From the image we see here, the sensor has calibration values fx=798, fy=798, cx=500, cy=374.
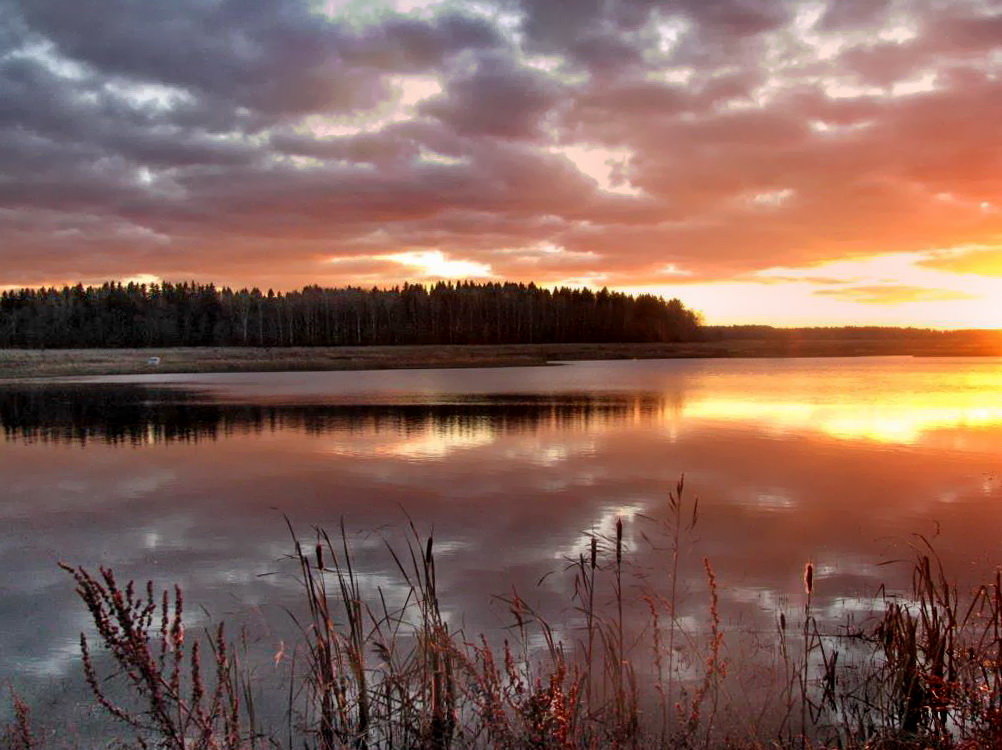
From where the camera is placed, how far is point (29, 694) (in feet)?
19.6

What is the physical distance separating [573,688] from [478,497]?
9.47m

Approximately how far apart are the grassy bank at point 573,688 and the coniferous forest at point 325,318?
119249 millimetres

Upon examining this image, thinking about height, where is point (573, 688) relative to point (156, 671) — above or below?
below

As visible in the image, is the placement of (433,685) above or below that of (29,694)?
above

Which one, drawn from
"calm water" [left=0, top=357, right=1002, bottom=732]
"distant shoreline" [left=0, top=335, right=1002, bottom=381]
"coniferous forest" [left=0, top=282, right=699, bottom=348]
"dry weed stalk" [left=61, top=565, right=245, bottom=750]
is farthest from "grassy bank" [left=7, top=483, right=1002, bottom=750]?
Result: "coniferous forest" [left=0, top=282, right=699, bottom=348]

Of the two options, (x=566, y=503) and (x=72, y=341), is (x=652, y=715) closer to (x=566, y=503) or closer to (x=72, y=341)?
(x=566, y=503)

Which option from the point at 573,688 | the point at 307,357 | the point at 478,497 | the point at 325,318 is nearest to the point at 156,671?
the point at 573,688

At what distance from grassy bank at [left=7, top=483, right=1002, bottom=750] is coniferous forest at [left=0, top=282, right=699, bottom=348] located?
119 meters

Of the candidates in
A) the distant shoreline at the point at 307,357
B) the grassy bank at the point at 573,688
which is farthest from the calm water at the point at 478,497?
the distant shoreline at the point at 307,357

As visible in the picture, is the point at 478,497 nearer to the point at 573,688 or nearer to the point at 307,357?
the point at 573,688

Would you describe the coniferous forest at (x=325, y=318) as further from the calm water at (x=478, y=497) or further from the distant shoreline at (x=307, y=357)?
the calm water at (x=478, y=497)

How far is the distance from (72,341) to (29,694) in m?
139

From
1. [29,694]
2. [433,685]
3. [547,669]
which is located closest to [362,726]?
[433,685]

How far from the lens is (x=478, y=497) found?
44.6 feet
